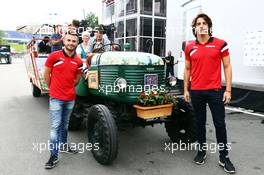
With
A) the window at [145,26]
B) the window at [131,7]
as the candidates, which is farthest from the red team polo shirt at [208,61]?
the window at [131,7]

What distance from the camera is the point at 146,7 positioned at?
62.4ft

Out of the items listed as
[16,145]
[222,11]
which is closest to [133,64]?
[16,145]

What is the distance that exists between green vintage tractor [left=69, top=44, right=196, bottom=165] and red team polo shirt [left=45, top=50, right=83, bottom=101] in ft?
1.56

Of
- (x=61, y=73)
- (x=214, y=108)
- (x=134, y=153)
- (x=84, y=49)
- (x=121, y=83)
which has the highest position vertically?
(x=84, y=49)

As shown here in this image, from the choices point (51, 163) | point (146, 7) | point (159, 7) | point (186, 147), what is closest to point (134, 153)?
point (186, 147)

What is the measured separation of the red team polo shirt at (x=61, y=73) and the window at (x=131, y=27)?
15152 mm

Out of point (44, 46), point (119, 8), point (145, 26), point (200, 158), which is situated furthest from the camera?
point (119, 8)

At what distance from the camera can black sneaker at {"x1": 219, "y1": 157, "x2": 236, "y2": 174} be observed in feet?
13.0

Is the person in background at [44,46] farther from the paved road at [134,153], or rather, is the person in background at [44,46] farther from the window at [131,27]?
the window at [131,27]

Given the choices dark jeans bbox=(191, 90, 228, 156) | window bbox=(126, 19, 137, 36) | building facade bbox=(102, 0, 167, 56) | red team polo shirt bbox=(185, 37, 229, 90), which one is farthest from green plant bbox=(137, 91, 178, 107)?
window bbox=(126, 19, 137, 36)

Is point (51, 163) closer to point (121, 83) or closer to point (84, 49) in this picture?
point (121, 83)

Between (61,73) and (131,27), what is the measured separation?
632 inches

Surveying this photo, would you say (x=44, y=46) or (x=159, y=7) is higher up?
(x=159, y=7)

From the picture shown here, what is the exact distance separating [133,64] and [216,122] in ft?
4.70
